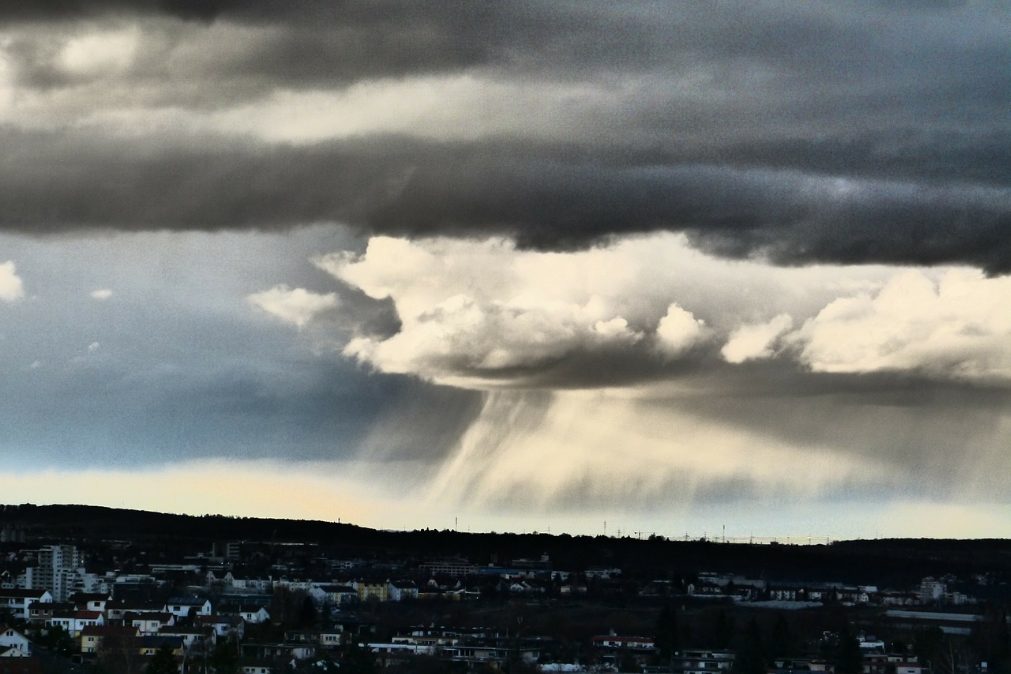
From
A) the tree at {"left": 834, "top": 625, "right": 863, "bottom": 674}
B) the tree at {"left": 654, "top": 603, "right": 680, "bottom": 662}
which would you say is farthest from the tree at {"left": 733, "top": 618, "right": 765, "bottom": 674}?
the tree at {"left": 654, "top": 603, "right": 680, "bottom": 662}

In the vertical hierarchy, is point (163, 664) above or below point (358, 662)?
below

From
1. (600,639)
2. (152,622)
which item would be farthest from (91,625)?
(600,639)

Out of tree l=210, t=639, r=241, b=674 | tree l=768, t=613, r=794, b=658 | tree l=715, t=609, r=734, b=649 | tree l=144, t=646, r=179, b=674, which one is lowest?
tree l=144, t=646, r=179, b=674

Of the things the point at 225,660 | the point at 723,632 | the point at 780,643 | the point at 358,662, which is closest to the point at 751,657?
the point at 780,643

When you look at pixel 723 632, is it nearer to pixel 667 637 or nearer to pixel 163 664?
pixel 667 637

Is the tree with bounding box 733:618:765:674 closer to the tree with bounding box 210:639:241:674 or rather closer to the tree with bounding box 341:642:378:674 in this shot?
the tree with bounding box 341:642:378:674

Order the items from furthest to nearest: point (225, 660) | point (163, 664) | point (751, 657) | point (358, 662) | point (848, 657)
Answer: point (848, 657)
point (751, 657)
point (358, 662)
point (225, 660)
point (163, 664)

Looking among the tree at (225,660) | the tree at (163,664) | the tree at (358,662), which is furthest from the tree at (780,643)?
the tree at (163,664)

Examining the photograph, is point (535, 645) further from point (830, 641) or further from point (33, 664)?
point (33, 664)

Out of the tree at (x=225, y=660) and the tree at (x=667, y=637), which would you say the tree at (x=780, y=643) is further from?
the tree at (x=225, y=660)
